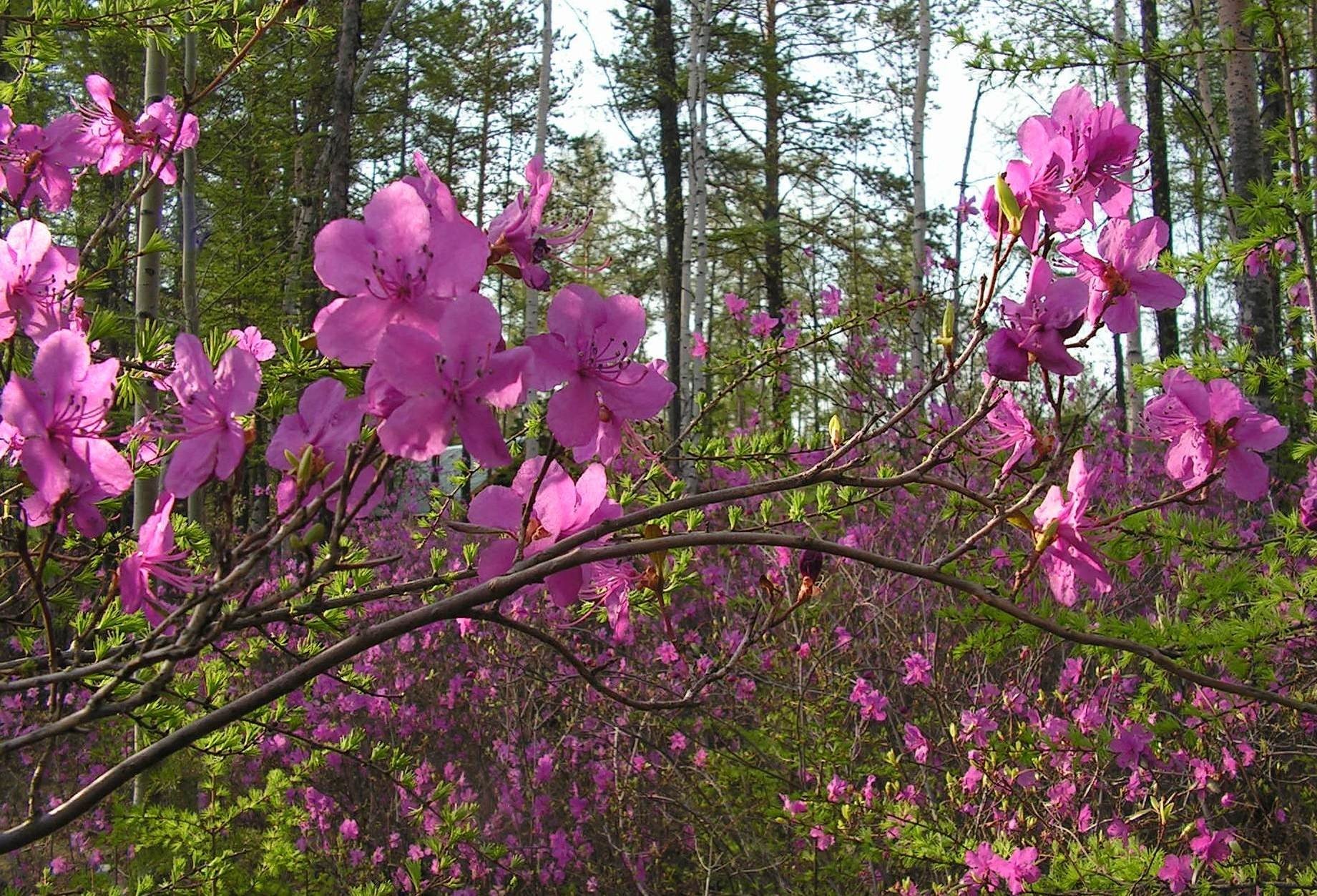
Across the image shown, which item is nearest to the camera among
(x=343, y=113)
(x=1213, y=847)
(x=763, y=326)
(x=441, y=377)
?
(x=441, y=377)

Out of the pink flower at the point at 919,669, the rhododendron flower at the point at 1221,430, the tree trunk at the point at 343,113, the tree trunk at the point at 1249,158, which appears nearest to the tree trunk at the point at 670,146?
the tree trunk at the point at 343,113

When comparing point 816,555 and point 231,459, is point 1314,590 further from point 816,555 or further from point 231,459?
point 231,459

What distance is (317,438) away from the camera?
32.9 inches

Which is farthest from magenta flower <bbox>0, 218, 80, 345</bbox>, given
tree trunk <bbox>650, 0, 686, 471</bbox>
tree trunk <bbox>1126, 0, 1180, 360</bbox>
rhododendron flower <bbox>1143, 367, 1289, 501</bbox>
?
tree trunk <bbox>1126, 0, 1180, 360</bbox>

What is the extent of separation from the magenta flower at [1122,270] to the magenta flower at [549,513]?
59 centimetres

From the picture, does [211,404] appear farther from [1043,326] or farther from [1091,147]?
[1091,147]

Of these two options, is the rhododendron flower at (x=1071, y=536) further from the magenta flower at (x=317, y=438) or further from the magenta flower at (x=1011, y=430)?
the magenta flower at (x=317, y=438)

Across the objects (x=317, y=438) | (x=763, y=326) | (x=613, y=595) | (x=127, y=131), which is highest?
(x=127, y=131)

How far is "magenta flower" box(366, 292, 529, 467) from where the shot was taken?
0.71 m

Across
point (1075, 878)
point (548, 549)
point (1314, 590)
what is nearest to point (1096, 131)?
point (548, 549)

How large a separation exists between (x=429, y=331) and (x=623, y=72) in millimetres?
12355

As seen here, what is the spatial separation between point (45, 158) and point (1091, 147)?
1.59 meters

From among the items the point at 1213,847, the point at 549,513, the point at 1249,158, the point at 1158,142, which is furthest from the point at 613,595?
the point at 1158,142

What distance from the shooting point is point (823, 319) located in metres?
8.62
